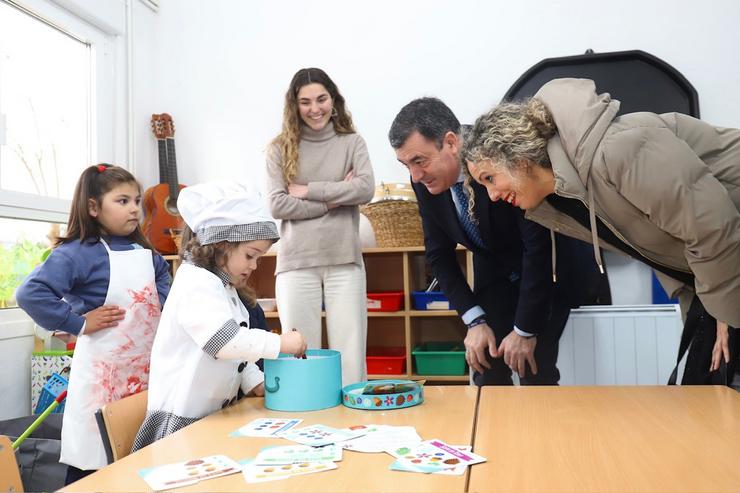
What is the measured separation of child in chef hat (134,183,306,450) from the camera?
53.4 inches

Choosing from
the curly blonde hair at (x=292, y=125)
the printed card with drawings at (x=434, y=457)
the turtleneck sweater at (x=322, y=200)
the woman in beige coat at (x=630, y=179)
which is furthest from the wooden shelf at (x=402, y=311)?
the printed card with drawings at (x=434, y=457)

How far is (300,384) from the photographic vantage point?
1.32 metres

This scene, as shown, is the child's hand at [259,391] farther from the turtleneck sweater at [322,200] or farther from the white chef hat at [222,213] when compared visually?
the turtleneck sweater at [322,200]

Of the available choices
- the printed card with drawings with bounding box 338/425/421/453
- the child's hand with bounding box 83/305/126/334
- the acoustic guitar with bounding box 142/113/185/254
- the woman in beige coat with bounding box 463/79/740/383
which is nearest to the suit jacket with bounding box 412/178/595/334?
the woman in beige coat with bounding box 463/79/740/383

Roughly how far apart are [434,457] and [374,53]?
302 centimetres

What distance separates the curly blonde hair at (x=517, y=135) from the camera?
1.48 metres

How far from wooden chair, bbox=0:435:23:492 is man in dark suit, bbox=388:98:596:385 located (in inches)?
48.2

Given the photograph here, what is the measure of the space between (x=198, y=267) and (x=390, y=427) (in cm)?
63

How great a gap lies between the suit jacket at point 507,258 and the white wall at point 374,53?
145 cm

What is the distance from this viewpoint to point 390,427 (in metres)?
1.13

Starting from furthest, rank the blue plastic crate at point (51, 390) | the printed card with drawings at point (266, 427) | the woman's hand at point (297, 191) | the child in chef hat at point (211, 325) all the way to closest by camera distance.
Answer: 1. the blue plastic crate at point (51, 390)
2. the woman's hand at point (297, 191)
3. the child in chef hat at point (211, 325)
4. the printed card with drawings at point (266, 427)

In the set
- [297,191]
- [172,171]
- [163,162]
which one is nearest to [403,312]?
[297,191]

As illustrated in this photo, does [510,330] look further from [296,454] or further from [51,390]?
[51,390]

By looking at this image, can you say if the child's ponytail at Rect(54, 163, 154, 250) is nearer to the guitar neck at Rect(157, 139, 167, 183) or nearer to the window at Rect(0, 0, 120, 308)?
the window at Rect(0, 0, 120, 308)
